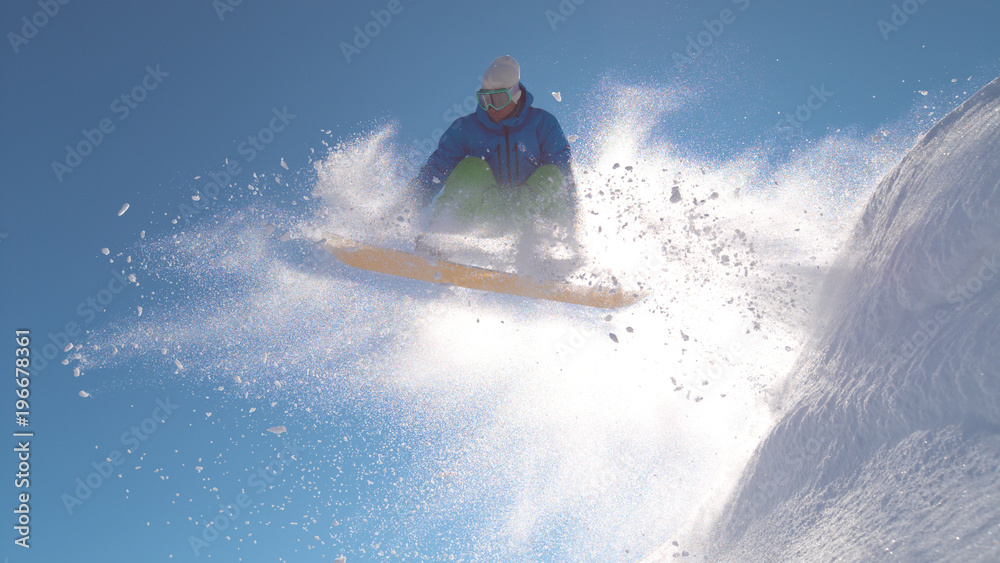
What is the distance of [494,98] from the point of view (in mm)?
3352

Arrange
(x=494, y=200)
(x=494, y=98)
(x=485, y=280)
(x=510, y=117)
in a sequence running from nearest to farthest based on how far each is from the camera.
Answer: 1. (x=494, y=98)
2. (x=510, y=117)
3. (x=494, y=200)
4. (x=485, y=280)

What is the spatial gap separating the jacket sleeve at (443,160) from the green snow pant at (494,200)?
16cm

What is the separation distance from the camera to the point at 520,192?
12.2ft

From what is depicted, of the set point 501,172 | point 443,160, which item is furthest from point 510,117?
point 443,160

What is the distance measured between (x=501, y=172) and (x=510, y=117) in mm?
404

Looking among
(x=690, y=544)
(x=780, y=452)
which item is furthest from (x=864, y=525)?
(x=690, y=544)

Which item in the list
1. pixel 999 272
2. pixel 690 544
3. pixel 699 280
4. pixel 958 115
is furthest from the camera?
pixel 699 280

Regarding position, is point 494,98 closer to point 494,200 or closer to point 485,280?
point 494,200

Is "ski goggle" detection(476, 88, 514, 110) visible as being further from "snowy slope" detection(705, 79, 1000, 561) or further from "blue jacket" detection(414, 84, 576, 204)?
"snowy slope" detection(705, 79, 1000, 561)

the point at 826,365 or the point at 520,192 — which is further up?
the point at 520,192

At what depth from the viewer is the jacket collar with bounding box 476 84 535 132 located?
3.50 metres

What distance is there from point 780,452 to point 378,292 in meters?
3.11

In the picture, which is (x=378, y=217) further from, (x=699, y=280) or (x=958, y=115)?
(x=958, y=115)

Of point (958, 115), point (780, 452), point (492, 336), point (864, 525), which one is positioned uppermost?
point (492, 336)
